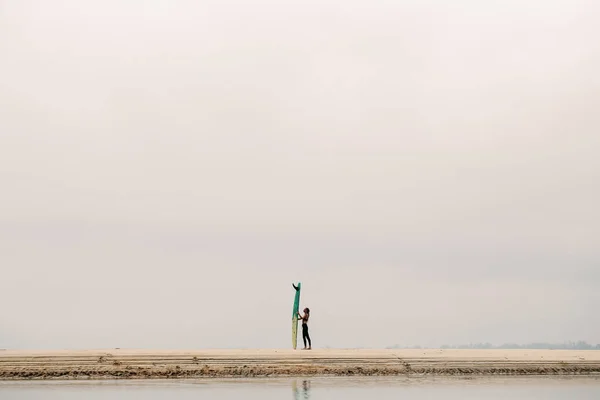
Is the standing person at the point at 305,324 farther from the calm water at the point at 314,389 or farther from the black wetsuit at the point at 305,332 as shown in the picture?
the calm water at the point at 314,389

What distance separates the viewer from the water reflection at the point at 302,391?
30388mm

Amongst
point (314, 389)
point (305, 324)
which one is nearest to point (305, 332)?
point (305, 324)

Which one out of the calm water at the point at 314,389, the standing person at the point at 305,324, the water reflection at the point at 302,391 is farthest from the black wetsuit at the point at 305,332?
the water reflection at the point at 302,391

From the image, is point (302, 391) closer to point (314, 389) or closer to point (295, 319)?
point (314, 389)

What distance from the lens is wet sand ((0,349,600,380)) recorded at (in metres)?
39.2

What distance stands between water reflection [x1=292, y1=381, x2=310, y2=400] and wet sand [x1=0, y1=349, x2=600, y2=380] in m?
4.10

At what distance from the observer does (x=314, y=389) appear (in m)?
33.4

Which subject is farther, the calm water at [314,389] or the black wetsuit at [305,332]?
the black wetsuit at [305,332]

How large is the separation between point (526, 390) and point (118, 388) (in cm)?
1644

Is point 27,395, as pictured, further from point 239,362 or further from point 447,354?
point 447,354

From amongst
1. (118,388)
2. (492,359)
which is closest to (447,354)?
(492,359)

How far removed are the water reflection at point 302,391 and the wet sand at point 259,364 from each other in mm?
4098

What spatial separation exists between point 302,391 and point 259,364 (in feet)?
26.3

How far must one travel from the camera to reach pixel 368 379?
39031 mm
